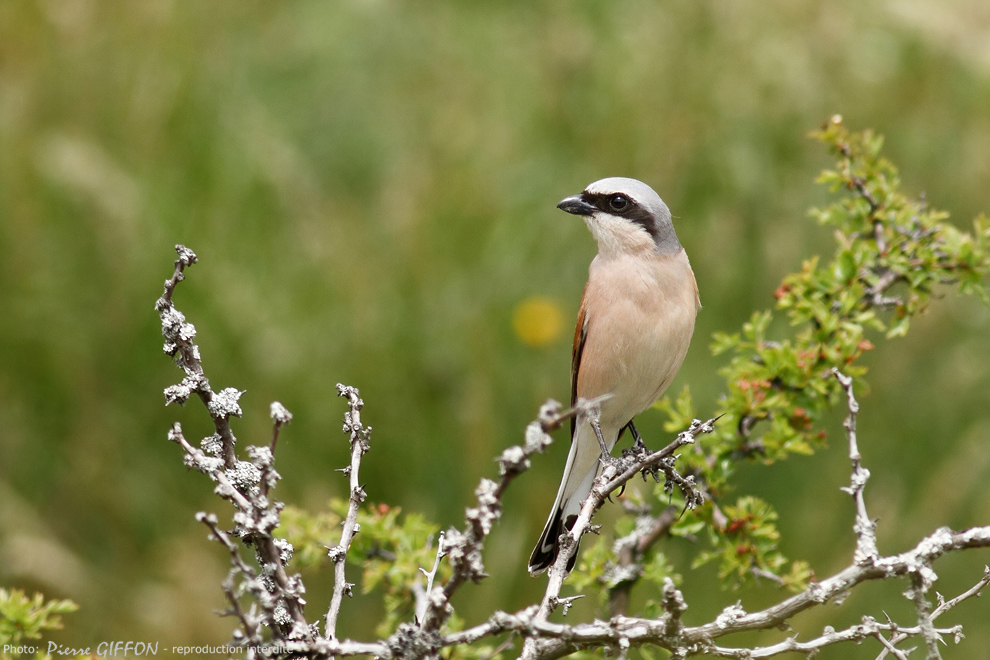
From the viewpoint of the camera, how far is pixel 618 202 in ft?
10.7

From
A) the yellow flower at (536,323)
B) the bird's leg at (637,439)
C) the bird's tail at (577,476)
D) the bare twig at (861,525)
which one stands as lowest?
the bare twig at (861,525)

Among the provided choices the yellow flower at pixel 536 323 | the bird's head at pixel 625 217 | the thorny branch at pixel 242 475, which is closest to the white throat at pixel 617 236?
the bird's head at pixel 625 217

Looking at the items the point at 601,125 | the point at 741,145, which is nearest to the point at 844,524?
the point at 741,145

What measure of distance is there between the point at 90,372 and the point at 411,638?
309 centimetres

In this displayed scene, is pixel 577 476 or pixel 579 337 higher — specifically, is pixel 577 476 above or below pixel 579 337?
below

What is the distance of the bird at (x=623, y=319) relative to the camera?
9.95 ft

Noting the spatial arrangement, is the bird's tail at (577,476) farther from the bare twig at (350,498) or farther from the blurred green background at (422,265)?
the bare twig at (350,498)

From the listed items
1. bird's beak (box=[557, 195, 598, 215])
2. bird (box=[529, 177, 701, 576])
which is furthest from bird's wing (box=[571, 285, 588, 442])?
bird's beak (box=[557, 195, 598, 215])

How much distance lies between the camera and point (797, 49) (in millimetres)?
4195

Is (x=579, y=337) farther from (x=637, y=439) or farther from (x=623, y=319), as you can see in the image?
(x=637, y=439)

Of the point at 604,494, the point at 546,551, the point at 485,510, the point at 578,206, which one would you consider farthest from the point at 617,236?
the point at 485,510

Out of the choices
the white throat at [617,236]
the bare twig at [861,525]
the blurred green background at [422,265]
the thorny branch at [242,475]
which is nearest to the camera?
the thorny branch at [242,475]

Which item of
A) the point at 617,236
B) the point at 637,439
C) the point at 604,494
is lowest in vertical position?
the point at 604,494

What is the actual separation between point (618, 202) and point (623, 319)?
17.9 inches
